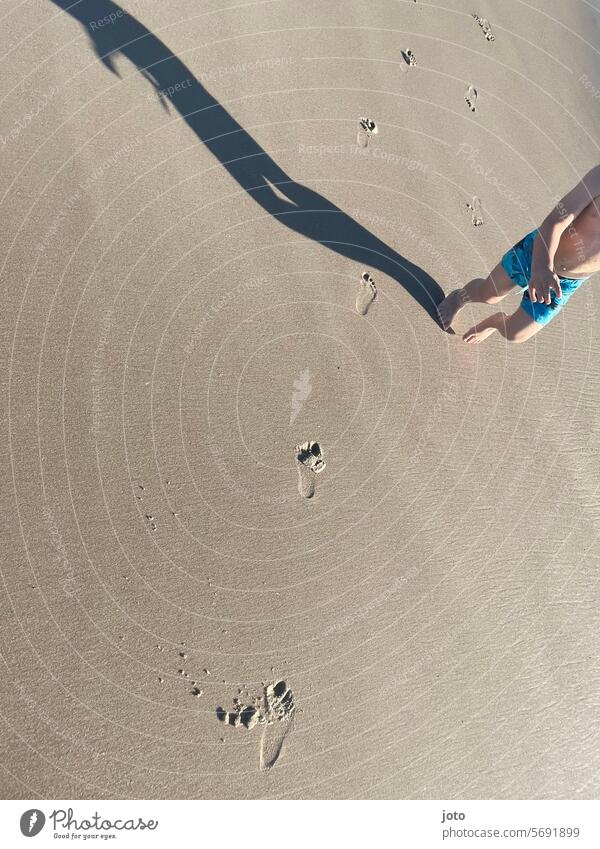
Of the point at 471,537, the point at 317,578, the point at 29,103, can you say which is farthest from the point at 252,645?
the point at 29,103

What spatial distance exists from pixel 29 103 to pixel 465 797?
17.0 ft

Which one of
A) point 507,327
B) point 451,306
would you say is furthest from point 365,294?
point 507,327

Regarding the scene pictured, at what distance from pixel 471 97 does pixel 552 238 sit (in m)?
1.84

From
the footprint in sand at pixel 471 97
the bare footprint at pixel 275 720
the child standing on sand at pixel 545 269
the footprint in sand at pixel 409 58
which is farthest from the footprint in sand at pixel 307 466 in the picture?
the footprint in sand at pixel 409 58

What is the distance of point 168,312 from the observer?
3.66 m

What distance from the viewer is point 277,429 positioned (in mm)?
3672

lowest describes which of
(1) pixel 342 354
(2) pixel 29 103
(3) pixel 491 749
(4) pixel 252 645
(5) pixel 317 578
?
(3) pixel 491 749

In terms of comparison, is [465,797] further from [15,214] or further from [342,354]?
[15,214]

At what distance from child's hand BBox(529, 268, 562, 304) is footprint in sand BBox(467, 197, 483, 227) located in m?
1.10

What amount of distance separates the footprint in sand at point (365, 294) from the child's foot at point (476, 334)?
69 centimetres

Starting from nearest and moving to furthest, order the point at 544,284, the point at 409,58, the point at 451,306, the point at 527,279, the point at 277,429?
1. the point at 544,284
2. the point at 527,279
3. the point at 277,429
4. the point at 451,306
5. the point at 409,58

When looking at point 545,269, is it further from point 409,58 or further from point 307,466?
point 409,58

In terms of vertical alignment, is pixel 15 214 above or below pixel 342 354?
above

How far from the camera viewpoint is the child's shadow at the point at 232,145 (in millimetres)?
3855
